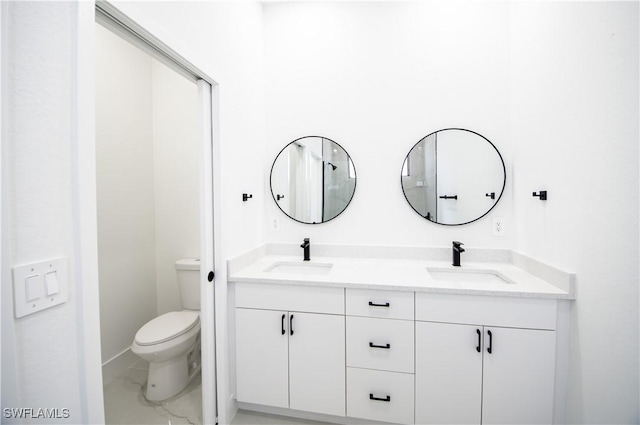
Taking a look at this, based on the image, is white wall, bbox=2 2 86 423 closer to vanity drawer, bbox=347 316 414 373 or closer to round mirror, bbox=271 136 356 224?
vanity drawer, bbox=347 316 414 373

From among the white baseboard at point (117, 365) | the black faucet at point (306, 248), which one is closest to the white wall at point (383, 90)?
the black faucet at point (306, 248)

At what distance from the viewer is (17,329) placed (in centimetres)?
60

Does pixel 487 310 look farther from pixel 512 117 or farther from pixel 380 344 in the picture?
pixel 512 117

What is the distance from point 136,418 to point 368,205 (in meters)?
2.00

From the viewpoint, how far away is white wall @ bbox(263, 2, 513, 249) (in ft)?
5.69

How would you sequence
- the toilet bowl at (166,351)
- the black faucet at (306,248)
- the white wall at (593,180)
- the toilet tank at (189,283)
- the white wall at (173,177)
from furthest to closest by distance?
the white wall at (173,177)
the toilet tank at (189,283)
the black faucet at (306,248)
the toilet bowl at (166,351)
the white wall at (593,180)

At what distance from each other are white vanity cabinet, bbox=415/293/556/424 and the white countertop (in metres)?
0.05

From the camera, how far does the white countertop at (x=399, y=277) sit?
123cm

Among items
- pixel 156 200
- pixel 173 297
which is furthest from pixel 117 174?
pixel 173 297

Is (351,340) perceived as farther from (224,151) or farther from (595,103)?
(595,103)

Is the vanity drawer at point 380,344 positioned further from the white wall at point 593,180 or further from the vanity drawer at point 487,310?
the white wall at point 593,180

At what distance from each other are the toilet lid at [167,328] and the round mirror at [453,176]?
179 cm

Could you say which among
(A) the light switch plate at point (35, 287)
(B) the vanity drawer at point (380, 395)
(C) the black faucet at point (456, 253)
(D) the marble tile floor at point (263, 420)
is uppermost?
(A) the light switch plate at point (35, 287)

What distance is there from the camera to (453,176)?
177 centimetres
